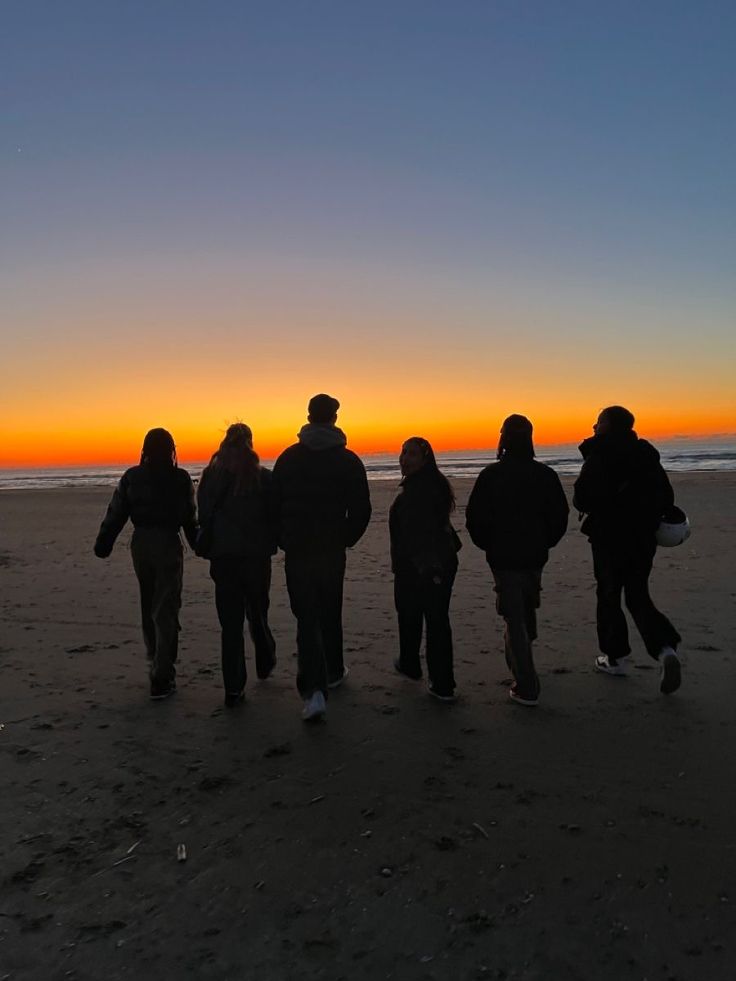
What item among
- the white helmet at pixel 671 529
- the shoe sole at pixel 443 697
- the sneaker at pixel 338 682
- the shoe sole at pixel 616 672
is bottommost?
the shoe sole at pixel 616 672

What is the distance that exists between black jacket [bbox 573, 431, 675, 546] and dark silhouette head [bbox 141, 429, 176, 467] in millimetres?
3160

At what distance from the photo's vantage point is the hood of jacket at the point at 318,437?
468 cm

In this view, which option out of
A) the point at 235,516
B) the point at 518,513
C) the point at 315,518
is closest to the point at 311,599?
the point at 315,518

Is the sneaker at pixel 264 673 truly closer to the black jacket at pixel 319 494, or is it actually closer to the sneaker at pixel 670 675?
the black jacket at pixel 319 494

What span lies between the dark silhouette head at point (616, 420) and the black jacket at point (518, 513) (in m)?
0.70

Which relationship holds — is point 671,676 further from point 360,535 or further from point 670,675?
point 360,535

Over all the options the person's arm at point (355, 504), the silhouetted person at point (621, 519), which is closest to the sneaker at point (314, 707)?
the person's arm at point (355, 504)

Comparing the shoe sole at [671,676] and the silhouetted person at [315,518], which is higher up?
the silhouetted person at [315,518]

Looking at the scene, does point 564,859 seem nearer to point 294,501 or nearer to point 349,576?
point 294,501

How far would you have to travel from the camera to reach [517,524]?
479 centimetres

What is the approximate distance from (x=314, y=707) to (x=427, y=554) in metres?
1.29

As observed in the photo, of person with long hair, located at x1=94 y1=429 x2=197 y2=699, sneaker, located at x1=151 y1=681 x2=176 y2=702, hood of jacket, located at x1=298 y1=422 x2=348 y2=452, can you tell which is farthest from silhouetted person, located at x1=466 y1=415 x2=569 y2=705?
sneaker, located at x1=151 y1=681 x2=176 y2=702

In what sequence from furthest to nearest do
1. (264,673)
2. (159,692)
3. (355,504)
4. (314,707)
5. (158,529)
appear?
1. (264,673)
2. (158,529)
3. (159,692)
4. (355,504)
5. (314,707)

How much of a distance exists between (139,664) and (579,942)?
4.45 meters
